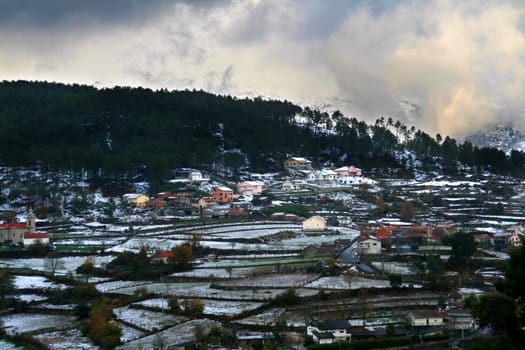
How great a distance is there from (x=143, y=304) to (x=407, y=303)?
986 centimetres

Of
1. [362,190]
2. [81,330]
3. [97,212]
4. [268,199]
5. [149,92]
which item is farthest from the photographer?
[149,92]

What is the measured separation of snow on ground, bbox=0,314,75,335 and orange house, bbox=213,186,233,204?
88.7 ft

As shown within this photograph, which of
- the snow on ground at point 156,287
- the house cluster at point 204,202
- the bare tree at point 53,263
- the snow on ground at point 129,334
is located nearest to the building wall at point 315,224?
the house cluster at point 204,202

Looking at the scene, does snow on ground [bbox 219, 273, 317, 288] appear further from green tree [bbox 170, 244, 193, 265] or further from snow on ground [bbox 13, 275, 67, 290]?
snow on ground [bbox 13, 275, 67, 290]

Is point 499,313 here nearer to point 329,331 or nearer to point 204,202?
point 329,331

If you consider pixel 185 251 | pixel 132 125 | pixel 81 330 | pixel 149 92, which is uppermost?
pixel 149 92

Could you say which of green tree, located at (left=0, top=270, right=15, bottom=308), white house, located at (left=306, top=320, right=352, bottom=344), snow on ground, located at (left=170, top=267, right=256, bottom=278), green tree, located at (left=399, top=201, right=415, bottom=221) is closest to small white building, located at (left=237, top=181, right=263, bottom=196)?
green tree, located at (left=399, top=201, right=415, bottom=221)

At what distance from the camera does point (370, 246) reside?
3484cm

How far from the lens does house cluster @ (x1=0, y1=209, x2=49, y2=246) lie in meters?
38.5

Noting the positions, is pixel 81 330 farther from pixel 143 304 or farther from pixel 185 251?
pixel 185 251

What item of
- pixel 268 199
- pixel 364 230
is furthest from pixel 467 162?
pixel 364 230

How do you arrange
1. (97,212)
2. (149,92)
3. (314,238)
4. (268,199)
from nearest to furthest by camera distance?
(314,238)
(97,212)
(268,199)
(149,92)

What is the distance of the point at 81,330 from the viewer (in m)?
22.8

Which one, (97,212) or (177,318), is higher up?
(97,212)
